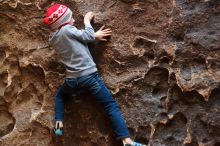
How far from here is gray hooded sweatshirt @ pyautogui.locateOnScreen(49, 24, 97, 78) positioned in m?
2.37

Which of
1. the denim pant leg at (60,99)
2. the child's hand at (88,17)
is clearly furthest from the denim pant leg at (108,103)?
the child's hand at (88,17)

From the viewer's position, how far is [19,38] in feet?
8.95

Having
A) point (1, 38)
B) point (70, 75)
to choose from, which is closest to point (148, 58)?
point (70, 75)

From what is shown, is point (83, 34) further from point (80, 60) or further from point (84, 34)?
point (80, 60)

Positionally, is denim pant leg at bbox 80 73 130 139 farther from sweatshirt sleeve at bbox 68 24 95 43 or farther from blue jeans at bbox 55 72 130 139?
sweatshirt sleeve at bbox 68 24 95 43

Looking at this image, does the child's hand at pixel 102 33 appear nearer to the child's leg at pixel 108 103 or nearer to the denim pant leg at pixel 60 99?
the child's leg at pixel 108 103

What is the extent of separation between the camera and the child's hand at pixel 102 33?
2.46m

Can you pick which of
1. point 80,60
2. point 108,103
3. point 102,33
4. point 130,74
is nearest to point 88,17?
point 102,33

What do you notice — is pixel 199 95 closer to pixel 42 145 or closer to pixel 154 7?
pixel 154 7

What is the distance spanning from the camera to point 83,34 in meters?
2.36

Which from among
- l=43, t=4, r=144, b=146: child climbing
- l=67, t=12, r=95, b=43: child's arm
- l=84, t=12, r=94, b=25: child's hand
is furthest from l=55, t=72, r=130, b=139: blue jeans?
l=84, t=12, r=94, b=25: child's hand

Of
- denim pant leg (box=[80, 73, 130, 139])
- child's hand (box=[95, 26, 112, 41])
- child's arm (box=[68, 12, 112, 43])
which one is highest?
child's arm (box=[68, 12, 112, 43])

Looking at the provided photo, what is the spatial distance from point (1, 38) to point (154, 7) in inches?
38.0

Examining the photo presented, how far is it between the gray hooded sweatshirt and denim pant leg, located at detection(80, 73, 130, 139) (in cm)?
6
